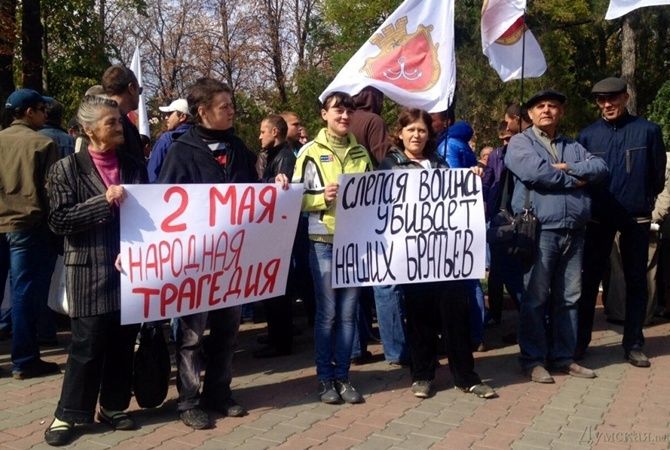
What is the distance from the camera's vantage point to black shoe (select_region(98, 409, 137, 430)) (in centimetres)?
450

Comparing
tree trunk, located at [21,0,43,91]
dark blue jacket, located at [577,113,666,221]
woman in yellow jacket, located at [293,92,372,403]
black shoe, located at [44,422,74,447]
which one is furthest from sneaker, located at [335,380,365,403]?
tree trunk, located at [21,0,43,91]

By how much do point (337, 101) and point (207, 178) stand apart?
969 millimetres

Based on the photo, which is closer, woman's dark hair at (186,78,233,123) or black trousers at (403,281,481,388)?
woman's dark hair at (186,78,233,123)

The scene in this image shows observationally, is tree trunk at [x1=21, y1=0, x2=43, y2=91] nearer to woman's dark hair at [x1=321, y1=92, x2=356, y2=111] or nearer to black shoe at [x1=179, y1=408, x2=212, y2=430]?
woman's dark hair at [x1=321, y1=92, x2=356, y2=111]

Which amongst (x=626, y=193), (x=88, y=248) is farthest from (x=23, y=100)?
(x=626, y=193)

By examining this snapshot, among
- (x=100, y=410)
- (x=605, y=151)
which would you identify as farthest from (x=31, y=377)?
(x=605, y=151)

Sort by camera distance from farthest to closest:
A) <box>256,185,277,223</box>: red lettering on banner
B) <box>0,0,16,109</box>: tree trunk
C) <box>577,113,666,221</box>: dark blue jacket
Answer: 1. <box>0,0,16,109</box>: tree trunk
2. <box>577,113,666,221</box>: dark blue jacket
3. <box>256,185,277,223</box>: red lettering on banner

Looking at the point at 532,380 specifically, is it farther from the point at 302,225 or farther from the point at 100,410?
the point at 100,410

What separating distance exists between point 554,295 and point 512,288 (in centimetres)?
124

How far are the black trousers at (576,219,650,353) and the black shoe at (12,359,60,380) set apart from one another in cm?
389

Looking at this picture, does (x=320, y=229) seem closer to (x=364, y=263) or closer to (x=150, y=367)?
(x=364, y=263)

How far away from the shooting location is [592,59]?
31391mm

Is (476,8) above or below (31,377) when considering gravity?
above

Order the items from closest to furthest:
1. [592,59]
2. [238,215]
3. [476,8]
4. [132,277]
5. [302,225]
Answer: [132,277], [238,215], [302,225], [476,8], [592,59]
